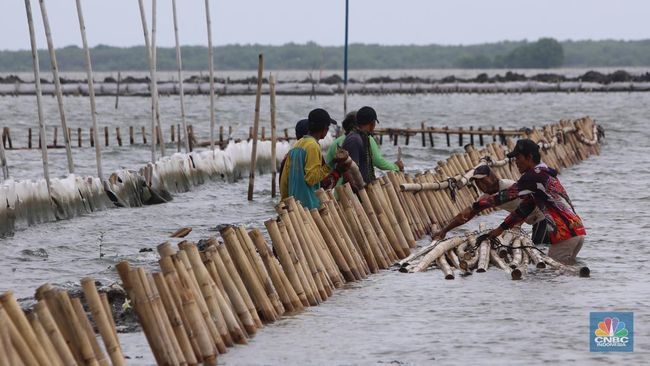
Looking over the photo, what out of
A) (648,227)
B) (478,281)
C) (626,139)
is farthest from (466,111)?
(478,281)

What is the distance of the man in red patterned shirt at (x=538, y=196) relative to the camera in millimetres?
10742

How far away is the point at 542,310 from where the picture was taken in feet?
33.2

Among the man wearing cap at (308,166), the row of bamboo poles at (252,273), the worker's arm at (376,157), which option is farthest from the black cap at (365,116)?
the man wearing cap at (308,166)

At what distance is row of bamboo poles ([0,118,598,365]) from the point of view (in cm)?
693

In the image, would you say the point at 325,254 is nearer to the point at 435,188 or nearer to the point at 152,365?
the point at 152,365

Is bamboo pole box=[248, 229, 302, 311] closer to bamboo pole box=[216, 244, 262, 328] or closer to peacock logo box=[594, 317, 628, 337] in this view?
bamboo pole box=[216, 244, 262, 328]

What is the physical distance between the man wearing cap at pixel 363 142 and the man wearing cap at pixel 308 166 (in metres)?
0.74

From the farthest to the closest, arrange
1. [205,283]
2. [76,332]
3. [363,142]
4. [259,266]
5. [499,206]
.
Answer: [363,142] < [499,206] < [259,266] < [205,283] < [76,332]

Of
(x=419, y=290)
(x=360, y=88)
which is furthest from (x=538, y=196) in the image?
(x=360, y=88)

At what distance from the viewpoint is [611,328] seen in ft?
31.6

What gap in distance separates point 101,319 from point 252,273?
6.84 feet

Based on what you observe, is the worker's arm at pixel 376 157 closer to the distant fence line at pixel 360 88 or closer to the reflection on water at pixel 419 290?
the reflection on water at pixel 419 290

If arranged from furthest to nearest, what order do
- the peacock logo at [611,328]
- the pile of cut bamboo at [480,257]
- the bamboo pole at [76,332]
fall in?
the pile of cut bamboo at [480,257] < the peacock logo at [611,328] < the bamboo pole at [76,332]

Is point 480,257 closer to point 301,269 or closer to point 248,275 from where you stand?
point 301,269
